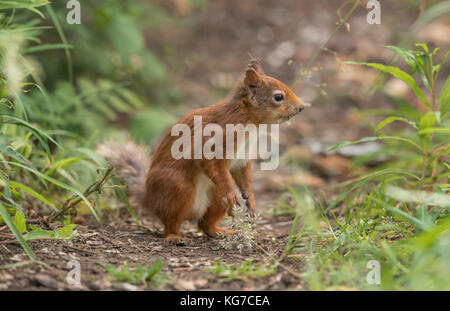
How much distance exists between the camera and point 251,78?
3.52 m

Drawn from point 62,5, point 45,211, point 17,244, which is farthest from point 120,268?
point 62,5

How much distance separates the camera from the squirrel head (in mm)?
3533

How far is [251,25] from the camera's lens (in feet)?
30.8

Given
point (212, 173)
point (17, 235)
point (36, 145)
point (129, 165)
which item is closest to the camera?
point (17, 235)

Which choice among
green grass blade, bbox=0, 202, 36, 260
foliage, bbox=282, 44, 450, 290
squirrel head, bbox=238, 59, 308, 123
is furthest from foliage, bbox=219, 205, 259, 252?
green grass blade, bbox=0, 202, 36, 260

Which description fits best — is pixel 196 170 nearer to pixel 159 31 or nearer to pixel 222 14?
pixel 159 31

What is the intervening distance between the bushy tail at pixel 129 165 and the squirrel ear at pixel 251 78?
3.54ft

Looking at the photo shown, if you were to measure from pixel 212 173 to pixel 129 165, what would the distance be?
2.78 ft

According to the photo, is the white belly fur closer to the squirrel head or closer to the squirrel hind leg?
the squirrel hind leg

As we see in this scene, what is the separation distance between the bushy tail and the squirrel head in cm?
100

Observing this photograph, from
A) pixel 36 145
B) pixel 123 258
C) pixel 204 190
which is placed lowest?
pixel 123 258

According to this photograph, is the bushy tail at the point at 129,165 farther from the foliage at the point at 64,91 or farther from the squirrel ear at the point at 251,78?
the squirrel ear at the point at 251,78

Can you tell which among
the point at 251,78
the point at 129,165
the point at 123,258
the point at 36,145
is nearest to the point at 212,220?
the point at 129,165

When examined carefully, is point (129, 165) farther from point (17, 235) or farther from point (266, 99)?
point (17, 235)
